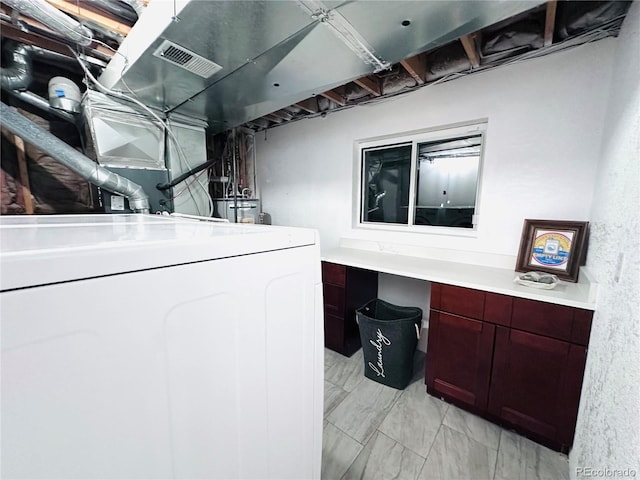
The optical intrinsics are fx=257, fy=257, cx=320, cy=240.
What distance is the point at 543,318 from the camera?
53.3 inches

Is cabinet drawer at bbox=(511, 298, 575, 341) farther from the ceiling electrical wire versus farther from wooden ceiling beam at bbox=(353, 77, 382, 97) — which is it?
the ceiling electrical wire

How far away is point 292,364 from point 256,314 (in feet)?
0.70

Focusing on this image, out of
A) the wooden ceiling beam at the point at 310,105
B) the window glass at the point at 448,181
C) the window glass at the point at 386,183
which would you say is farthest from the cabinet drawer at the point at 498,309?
the wooden ceiling beam at the point at 310,105

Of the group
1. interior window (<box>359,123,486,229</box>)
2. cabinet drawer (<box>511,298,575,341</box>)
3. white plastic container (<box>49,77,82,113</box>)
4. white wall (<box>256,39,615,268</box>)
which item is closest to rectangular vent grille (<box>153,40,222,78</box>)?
white plastic container (<box>49,77,82,113</box>)

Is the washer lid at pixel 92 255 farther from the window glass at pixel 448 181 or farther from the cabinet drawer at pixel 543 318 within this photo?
the window glass at pixel 448 181

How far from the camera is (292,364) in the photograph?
716mm

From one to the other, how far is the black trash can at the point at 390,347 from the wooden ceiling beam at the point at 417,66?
1.74m

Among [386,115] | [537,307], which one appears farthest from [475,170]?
[537,307]

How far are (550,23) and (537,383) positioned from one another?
6.31 ft

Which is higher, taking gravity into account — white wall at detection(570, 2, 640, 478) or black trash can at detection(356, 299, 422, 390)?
white wall at detection(570, 2, 640, 478)

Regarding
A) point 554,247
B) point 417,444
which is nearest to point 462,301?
point 554,247

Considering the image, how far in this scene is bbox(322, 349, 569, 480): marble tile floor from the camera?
51.7 inches

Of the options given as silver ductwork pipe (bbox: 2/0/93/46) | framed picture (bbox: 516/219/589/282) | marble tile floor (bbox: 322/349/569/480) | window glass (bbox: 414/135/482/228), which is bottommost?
marble tile floor (bbox: 322/349/569/480)

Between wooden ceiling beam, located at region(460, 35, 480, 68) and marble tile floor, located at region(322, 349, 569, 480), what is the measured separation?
225cm
